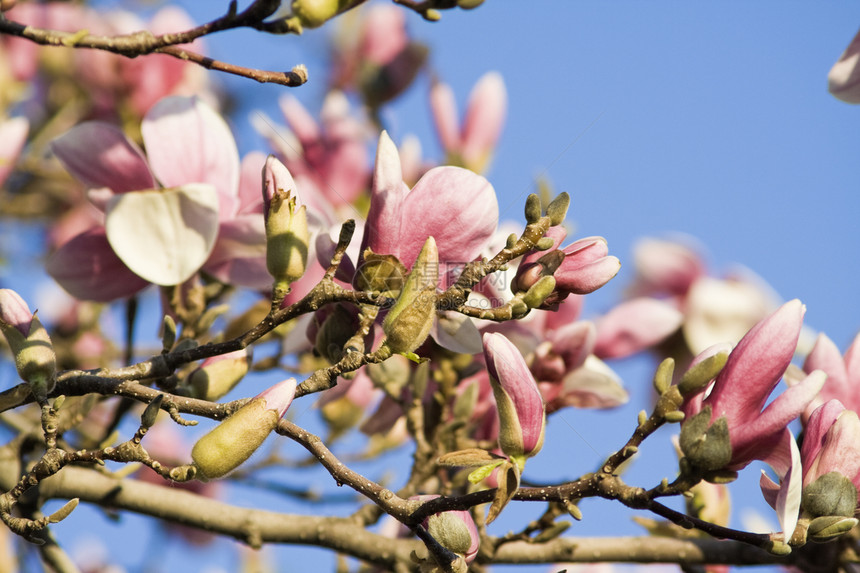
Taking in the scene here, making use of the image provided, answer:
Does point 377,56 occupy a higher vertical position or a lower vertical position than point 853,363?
higher

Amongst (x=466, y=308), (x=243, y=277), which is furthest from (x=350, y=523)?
(x=466, y=308)

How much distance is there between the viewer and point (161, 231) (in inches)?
43.6

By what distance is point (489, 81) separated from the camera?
7.71 ft

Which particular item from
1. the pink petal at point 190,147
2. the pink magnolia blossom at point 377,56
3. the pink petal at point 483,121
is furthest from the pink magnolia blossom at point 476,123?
the pink petal at point 190,147

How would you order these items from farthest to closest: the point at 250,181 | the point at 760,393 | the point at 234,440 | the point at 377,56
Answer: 1. the point at 377,56
2. the point at 250,181
3. the point at 760,393
4. the point at 234,440

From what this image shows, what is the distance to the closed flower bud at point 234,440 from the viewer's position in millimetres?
876

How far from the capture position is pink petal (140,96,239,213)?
1.33 meters

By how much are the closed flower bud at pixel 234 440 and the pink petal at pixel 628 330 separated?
0.94 m

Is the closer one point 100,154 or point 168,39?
point 168,39

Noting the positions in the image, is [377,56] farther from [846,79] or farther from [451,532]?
[451,532]

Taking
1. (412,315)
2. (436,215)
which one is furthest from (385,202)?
(412,315)

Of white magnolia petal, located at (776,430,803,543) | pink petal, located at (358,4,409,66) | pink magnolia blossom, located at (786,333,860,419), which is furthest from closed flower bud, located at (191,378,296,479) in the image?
pink petal, located at (358,4,409,66)

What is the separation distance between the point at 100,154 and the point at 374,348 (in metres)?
0.52

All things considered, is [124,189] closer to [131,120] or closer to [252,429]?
[252,429]
